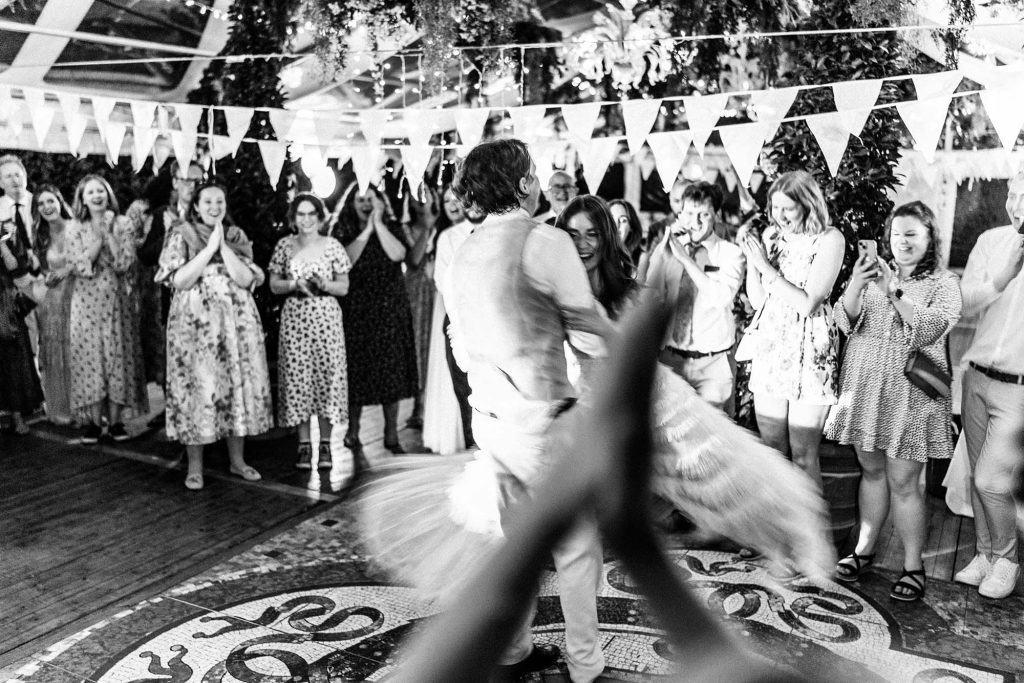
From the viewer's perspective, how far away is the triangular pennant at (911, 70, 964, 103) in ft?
12.1

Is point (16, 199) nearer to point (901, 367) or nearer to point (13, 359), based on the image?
point (13, 359)

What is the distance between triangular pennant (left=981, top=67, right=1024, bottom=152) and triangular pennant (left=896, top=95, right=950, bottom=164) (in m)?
0.21

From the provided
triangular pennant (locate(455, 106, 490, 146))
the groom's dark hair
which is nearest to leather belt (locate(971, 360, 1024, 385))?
the groom's dark hair

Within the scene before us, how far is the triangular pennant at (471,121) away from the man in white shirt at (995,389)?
2.54m

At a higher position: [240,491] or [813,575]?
[813,575]

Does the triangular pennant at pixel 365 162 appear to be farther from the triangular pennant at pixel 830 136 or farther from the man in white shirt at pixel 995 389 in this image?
the man in white shirt at pixel 995 389

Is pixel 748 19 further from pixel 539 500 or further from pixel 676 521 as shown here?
pixel 539 500

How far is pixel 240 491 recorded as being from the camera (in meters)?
4.66

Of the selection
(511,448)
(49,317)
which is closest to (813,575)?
(511,448)

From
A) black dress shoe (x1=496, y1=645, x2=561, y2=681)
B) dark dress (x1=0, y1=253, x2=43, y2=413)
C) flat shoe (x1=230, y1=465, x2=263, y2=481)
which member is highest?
dark dress (x1=0, y1=253, x2=43, y2=413)

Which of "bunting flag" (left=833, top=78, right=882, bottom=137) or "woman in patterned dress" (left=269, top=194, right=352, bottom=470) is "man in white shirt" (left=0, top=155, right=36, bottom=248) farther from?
"bunting flag" (left=833, top=78, right=882, bottom=137)

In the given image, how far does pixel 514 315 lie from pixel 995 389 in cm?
220

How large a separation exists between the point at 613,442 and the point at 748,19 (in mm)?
5225

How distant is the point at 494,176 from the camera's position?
7.94 ft
